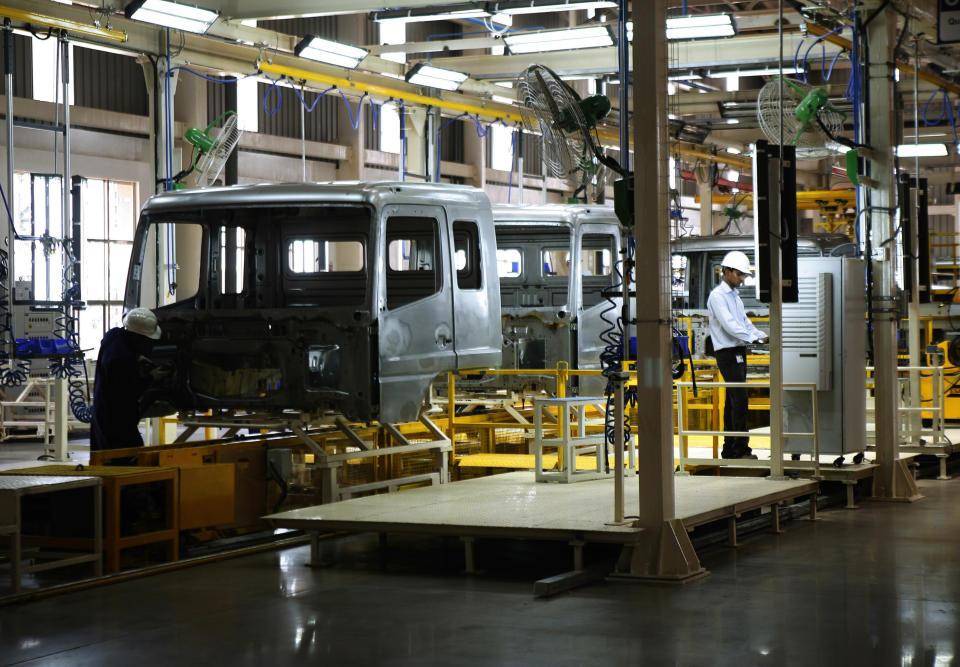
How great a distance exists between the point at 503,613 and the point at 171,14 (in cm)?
800

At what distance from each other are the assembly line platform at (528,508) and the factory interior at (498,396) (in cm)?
4

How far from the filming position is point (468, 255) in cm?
1059

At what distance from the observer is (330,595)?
702cm

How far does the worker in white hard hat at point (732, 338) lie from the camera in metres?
11.0

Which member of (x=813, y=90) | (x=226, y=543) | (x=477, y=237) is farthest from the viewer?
(x=813, y=90)

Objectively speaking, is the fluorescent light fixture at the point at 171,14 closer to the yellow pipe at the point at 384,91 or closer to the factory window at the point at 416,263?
the yellow pipe at the point at 384,91

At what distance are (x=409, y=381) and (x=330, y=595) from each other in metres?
2.72

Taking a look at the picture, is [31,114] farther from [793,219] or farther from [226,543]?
[793,219]

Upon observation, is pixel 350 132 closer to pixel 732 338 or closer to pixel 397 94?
pixel 397 94

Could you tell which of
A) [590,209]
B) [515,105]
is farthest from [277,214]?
[515,105]

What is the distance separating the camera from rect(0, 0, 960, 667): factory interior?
648cm

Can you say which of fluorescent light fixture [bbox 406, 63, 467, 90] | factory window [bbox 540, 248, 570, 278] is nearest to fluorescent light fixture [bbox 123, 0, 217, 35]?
fluorescent light fixture [bbox 406, 63, 467, 90]

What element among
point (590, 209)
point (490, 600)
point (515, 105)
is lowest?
point (490, 600)

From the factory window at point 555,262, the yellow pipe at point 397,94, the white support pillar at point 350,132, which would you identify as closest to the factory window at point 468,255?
the yellow pipe at point 397,94
